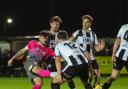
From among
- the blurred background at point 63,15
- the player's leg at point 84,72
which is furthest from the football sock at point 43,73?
the blurred background at point 63,15

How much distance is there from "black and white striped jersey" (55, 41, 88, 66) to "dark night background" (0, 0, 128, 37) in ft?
124

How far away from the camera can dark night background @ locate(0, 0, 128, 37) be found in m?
50.4

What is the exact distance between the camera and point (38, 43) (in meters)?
12.4

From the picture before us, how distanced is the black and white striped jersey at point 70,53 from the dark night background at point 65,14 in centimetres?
3768

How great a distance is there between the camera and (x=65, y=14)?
53406mm

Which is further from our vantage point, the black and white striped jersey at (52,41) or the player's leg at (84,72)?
the black and white striped jersey at (52,41)

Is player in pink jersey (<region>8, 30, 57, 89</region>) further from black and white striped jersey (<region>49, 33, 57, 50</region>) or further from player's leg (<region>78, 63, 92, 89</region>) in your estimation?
player's leg (<region>78, 63, 92, 89</region>)

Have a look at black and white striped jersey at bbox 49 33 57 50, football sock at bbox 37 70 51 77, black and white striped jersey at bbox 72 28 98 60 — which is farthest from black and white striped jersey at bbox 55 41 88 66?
black and white striped jersey at bbox 72 28 98 60

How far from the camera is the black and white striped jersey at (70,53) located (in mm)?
10781

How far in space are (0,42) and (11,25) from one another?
24545 millimetres

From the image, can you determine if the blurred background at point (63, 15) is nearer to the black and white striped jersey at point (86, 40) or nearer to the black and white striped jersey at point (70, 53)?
the black and white striped jersey at point (86, 40)

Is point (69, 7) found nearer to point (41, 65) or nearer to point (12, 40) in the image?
point (12, 40)

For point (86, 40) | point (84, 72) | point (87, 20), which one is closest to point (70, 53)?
A: point (84, 72)

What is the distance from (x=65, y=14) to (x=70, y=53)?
42749 mm
